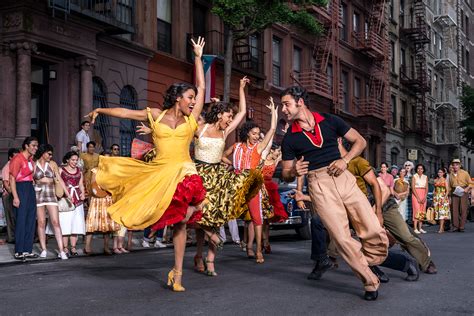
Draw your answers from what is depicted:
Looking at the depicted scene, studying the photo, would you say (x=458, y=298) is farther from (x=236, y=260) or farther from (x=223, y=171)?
(x=236, y=260)

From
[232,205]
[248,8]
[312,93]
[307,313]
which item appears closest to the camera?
[307,313]

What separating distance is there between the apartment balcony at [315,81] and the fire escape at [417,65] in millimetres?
13139

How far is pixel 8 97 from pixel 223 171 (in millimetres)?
10157

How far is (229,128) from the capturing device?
8.59m

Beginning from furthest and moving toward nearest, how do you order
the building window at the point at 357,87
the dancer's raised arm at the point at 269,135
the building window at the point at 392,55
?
1. the building window at the point at 392,55
2. the building window at the point at 357,87
3. the dancer's raised arm at the point at 269,135

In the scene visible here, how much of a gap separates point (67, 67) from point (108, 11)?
73.4 inches

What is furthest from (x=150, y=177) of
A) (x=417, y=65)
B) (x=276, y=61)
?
(x=417, y=65)

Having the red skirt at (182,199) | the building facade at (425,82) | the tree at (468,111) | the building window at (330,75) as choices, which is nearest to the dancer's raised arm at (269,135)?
the red skirt at (182,199)

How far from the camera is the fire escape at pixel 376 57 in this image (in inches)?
1476

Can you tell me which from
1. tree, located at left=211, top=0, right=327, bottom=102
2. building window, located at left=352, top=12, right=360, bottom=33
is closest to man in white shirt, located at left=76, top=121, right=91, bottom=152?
tree, located at left=211, top=0, right=327, bottom=102

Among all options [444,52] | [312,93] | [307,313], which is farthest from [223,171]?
[444,52]

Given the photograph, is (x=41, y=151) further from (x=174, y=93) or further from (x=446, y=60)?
(x=446, y=60)

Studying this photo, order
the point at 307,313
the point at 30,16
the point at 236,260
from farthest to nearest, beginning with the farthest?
1. the point at 30,16
2. the point at 236,260
3. the point at 307,313

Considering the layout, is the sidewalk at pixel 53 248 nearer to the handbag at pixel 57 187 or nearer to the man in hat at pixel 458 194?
the handbag at pixel 57 187
